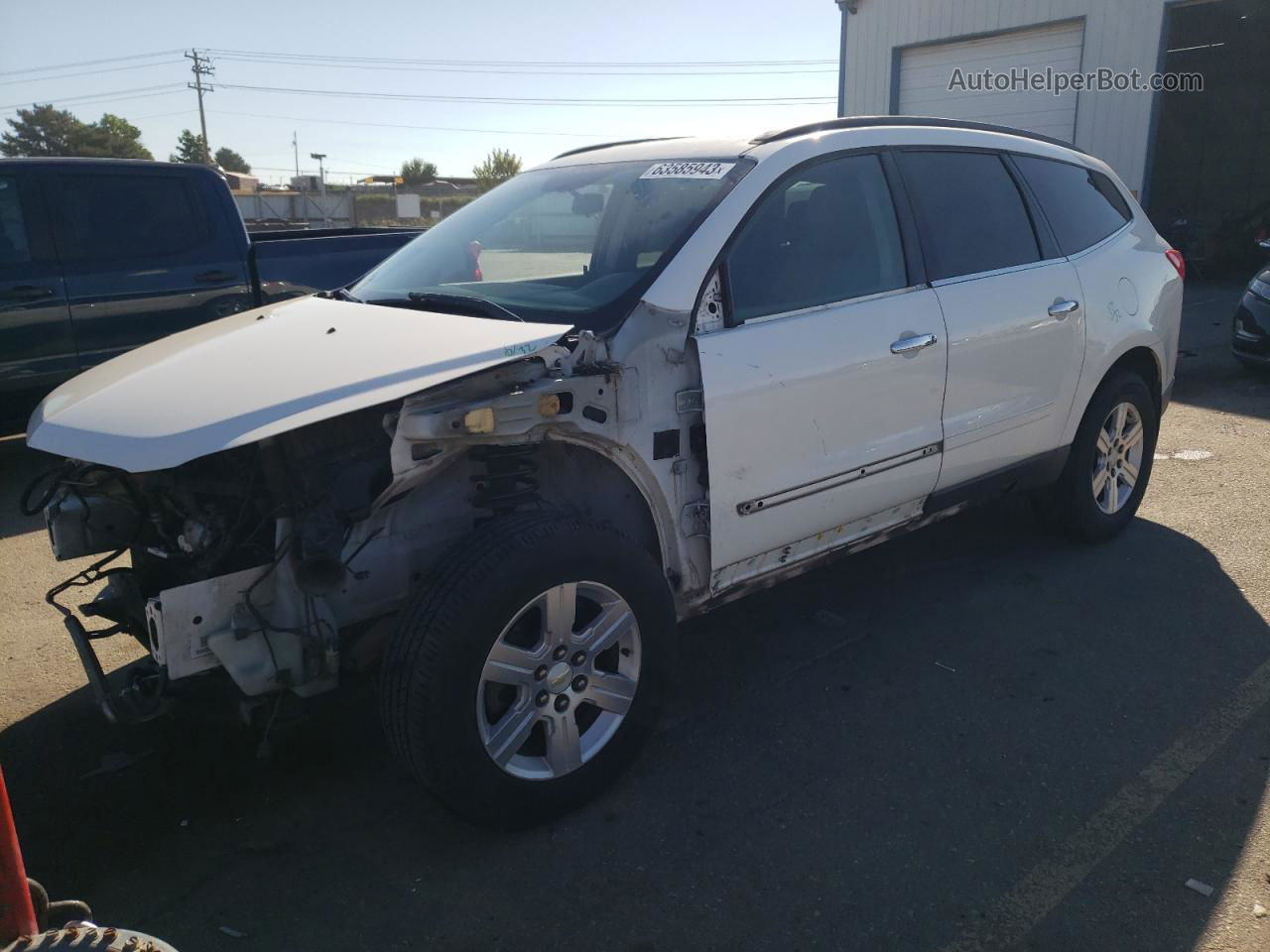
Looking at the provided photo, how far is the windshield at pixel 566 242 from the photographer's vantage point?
10.3 ft

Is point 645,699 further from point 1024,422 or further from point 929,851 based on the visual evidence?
point 1024,422

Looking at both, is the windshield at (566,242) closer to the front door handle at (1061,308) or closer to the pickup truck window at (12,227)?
the front door handle at (1061,308)

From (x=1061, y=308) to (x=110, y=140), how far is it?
7290 centimetres

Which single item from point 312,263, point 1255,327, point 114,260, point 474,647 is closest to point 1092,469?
point 474,647

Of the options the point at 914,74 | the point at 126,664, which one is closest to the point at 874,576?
the point at 126,664

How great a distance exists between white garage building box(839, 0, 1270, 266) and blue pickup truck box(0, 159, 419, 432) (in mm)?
12972

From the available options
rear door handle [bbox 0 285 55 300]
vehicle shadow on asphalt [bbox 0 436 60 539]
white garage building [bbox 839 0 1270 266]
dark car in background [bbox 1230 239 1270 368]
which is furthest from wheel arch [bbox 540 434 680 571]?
white garage building [bbox 839 0 1270 266]

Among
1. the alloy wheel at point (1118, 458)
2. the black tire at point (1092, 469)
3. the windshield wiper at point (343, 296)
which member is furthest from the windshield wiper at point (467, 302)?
the alloy wheel at point (1118, 458)

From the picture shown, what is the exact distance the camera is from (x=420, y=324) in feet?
9.82

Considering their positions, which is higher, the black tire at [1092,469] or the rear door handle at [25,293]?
the rear door handle at [25,293]

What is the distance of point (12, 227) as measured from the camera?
631 centimetres

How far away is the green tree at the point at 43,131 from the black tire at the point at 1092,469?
70.9m

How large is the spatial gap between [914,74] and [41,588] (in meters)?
16.8

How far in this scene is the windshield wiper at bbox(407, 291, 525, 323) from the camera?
312 centimetres
